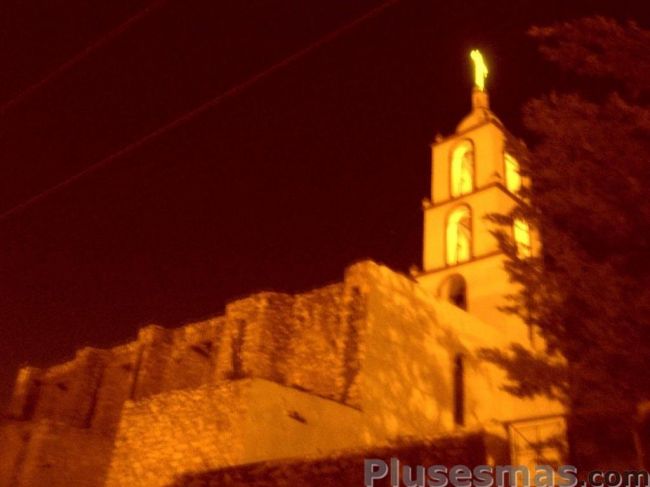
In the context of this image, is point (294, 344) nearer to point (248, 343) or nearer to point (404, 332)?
point (248, 343)

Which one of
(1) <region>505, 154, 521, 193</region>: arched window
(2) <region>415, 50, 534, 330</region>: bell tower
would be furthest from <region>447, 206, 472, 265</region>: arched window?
(1) <region>505, 154, 521, 193</region>: arched window

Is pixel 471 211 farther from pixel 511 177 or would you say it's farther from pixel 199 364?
pixel 199 364

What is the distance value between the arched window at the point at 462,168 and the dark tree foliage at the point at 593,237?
16407 mm

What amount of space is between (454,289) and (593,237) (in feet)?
50.0

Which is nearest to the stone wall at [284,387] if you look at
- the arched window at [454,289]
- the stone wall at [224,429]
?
the stone wall at [224,429]

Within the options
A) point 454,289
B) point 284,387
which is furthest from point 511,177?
point 284,387

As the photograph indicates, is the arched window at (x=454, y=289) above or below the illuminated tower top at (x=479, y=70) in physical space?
below

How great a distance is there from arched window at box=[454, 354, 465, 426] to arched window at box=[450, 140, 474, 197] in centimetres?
1128

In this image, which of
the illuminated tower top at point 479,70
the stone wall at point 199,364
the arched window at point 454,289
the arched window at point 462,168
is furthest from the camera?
the illuminated tower top at point 479,70

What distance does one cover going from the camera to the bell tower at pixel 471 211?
23547 mm

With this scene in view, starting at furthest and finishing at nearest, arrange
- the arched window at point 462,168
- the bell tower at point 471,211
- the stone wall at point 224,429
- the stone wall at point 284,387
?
the arched window at point 462,168
the bell tower at point 471,211
the stone wall at point 284,387
the stone wall at point 224,429

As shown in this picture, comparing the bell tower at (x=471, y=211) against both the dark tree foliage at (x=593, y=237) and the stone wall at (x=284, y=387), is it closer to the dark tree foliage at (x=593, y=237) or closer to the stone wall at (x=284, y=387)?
the stone wall at (x=284, y=387)

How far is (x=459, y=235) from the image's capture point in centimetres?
2634

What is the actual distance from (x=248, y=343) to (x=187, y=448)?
3.93 metres
